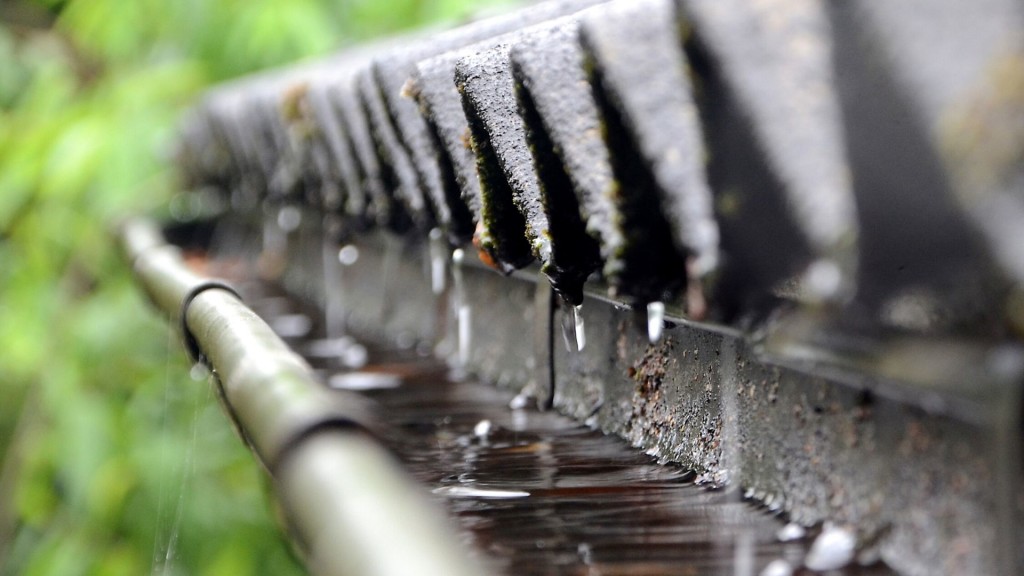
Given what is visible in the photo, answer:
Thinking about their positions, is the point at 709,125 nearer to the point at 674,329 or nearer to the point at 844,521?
the point at 844,521

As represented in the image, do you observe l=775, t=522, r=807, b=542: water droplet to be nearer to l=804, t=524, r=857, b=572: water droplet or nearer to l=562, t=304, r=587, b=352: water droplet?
l=804, t=524, r=857, b=572: water droplet

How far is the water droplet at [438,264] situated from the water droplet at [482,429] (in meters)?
0.85

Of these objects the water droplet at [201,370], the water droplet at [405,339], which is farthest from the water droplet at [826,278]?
the water droplet at [405,339]

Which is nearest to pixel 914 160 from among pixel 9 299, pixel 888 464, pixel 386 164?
pixel 888 464

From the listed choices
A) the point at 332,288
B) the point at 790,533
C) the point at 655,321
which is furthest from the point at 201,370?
the point at 332,288

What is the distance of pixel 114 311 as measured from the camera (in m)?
8.33

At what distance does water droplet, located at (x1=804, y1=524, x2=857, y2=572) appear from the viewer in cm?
147

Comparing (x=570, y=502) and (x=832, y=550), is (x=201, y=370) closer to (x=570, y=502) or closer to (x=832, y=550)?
(x=570, y=502)

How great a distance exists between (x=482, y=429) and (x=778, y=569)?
→ 118cm

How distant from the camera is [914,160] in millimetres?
1007

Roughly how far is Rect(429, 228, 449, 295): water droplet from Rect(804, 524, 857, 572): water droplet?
6.49ft

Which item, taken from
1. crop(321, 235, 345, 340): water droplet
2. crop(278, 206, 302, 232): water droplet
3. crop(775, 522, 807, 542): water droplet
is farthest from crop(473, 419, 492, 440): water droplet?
crop(278, 206, 302, 232): water droplet

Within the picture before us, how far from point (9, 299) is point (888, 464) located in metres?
8.44

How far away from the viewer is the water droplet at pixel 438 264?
3.52 meters
